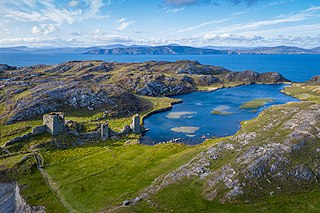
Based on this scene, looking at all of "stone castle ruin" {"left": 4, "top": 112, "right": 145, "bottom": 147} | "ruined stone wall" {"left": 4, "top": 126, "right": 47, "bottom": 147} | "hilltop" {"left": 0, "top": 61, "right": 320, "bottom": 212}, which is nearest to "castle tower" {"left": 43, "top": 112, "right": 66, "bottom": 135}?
"stone castle ruin" {"left": 4, "top": 112, "right": 145, "bottom": 147}

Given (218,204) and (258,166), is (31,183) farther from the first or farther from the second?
(258,166)

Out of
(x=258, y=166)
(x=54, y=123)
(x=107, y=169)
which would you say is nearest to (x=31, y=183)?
(x=107, y=169)

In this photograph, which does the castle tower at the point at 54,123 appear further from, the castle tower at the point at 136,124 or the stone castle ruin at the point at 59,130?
the castle tower at the point at 136,124

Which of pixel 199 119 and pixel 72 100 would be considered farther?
pixel 72 100

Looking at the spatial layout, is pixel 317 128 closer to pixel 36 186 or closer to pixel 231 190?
pixel 231 190

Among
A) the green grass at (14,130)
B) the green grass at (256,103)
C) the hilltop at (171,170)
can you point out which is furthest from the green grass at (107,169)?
the green grass at (256,103)

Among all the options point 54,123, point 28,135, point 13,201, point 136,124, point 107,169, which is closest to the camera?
point 13,201

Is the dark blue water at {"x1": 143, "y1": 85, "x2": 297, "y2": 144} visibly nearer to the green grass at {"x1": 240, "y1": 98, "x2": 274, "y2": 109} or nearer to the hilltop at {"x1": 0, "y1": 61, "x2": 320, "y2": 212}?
the green grass at {"x1": 240, "y1": 98, "x2": 274, "y2": 109}
